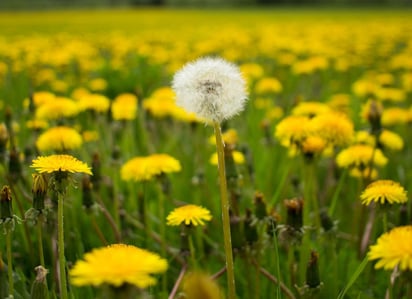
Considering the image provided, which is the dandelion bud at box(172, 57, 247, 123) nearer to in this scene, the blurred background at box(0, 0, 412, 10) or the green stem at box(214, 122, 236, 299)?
the green stem at box(214, 122, 236, 299)

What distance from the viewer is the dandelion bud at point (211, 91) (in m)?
0.95

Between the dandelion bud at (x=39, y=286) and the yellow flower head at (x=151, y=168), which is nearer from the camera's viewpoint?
the dandelion bud at (x=39, y=286)

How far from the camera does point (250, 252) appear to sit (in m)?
1.33

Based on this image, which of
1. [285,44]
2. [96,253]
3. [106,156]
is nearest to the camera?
[96,253]

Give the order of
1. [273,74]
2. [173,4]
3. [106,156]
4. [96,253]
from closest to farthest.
→ [96,253] → [106,156] → [273,74] → [173,4]

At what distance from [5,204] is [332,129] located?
3.24ft

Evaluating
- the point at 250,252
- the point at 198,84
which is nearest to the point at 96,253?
the point at 198,84

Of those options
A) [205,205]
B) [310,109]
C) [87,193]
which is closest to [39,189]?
[87,193]

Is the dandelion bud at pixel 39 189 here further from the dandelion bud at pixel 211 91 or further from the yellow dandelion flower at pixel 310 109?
the yellow dandelion flower at pixel 310 109

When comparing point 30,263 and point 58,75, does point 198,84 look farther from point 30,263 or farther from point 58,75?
point 58,75

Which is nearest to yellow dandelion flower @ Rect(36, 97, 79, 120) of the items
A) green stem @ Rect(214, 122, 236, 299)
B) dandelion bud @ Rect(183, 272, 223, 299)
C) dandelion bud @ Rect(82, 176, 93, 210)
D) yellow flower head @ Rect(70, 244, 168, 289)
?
dandelion bud @ Rect(82, 176, 93, 210)

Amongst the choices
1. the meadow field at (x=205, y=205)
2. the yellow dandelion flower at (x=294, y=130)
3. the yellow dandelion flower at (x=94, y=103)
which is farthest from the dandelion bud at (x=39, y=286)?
the yellow dandelion flower at (x=94, y=103)

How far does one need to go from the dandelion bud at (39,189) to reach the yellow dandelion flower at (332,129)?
2.74 ft

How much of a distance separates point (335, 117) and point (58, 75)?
3871mm
